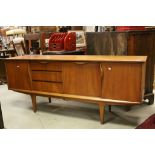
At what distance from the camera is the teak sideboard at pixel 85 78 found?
220cm

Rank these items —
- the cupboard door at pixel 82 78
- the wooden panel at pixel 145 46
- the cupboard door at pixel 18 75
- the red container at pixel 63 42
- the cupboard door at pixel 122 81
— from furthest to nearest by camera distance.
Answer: the red container at pixel 63 42, the cupboard door at pixel 18 75, the wooden panel at pixel 145 46, the cupboard door at pixel 82 78, the cupboard door at pixel 122 81

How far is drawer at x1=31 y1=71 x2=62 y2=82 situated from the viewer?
2638mm

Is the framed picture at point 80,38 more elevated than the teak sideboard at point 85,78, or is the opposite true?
the framed picture at point 80,38

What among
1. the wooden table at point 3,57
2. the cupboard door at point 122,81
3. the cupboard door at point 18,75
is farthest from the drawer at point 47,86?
the wooden table at point 3,57

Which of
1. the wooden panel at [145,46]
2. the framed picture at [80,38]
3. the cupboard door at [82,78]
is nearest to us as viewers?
the cupboard door at [82,78]

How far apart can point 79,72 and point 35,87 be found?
776 mm

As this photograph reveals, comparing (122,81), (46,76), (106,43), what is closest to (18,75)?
(46,76)

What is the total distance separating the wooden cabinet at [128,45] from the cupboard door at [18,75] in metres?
1.01

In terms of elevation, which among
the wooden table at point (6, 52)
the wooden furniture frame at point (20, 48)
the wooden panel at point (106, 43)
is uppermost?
the wooden panel at point (106, 43)

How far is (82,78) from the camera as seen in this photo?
248 centimetres

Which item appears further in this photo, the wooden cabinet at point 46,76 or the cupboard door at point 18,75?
the cupboard door at point 18,75

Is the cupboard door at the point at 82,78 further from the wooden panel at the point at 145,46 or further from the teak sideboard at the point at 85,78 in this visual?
the wooden panel at the point at 145,46

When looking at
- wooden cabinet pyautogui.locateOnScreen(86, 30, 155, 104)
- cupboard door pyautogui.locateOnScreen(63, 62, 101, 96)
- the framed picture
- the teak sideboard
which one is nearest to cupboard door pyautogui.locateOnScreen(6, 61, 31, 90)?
the teak sideboard
